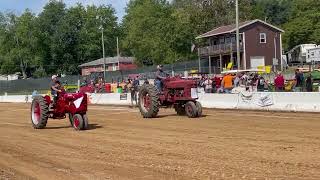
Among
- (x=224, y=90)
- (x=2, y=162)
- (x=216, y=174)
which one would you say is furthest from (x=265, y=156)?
(x=224, y=90)

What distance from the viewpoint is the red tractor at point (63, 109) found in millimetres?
15523

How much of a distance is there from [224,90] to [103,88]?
46.7 ft

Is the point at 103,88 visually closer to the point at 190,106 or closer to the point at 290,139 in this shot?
the point at 190,106

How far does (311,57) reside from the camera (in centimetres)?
5578

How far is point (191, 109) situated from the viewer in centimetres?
1833

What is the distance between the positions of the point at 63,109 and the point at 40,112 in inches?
30.9

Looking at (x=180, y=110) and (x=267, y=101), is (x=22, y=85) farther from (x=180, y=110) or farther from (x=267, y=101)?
(x=180, y=110)

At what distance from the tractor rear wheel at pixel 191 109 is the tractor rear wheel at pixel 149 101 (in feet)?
3.34

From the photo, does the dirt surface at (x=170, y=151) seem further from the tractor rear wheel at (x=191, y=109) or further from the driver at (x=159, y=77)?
the driver at (x=159, y=77)

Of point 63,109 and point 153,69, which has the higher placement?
point 153,69

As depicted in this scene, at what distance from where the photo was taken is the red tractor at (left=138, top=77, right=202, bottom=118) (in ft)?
59.6

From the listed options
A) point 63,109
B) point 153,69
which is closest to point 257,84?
point 63,109

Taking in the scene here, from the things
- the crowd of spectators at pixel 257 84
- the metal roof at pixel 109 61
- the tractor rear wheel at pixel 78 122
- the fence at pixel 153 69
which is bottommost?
the tractor rear wheel at pixel 78 122

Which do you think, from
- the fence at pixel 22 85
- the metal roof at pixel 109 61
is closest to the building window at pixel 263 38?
the fence at pixel 22 85
